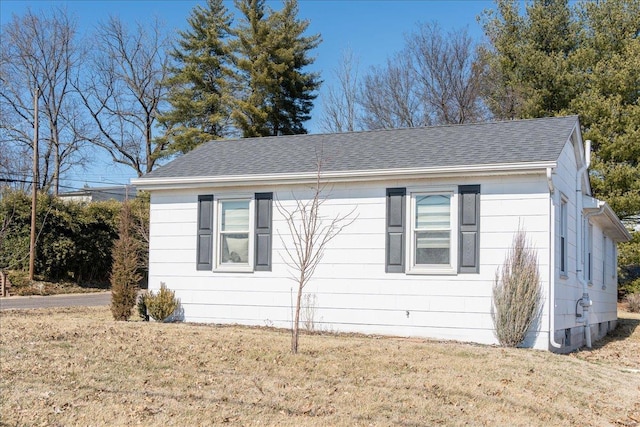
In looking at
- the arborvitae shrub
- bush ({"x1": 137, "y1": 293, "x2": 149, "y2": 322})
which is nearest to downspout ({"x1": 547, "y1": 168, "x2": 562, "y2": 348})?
bush ({"x1": 137, "y1": 293, "x2": 149, "y2": 322})

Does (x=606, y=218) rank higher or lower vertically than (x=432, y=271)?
higher

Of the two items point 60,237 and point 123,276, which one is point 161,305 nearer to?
point 123,276

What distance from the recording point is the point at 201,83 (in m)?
35.0

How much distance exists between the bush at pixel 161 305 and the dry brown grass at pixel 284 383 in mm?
2591

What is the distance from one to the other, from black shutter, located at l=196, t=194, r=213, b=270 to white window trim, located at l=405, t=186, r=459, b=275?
3.86 m

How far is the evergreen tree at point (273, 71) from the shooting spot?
32812 millimetres

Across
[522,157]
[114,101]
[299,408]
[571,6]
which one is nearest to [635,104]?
[571,6]

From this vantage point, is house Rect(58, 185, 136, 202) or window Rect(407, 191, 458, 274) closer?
window Rect(407, 191, 458, 274)

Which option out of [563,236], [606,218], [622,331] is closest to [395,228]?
[563,236]

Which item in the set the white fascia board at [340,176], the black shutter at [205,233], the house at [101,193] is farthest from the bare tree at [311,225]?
the house at [101,193]

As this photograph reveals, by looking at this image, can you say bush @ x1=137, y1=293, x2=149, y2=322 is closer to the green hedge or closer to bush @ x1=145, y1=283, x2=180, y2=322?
bush @ x1=145, y1=283, x2=180, y2=322

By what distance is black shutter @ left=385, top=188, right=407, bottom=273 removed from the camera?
11.7 m

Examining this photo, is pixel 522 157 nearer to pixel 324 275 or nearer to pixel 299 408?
pixel 324 275

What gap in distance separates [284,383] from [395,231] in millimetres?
5001
